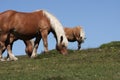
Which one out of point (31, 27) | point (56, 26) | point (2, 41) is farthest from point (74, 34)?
point (2, 41)

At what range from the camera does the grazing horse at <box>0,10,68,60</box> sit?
824 inches

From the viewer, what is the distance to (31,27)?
21547mm

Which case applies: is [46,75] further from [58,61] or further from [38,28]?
[38,28]

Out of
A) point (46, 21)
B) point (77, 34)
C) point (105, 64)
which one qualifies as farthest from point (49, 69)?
point (77, 34)

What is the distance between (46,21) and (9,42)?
2.05 meters

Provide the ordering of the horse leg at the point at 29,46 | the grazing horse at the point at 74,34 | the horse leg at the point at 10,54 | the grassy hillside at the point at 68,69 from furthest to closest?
the grazing horse at the point at 74,34, the horse leg at the point at 29,46, the horse leg at the point at 10,54, the grassy hillside at the point at 68,69

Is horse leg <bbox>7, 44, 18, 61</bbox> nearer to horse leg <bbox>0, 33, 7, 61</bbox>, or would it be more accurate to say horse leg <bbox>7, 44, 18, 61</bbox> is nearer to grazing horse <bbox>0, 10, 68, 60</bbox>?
grazing horse <bbox>0, 10, 68, 60</bbox>

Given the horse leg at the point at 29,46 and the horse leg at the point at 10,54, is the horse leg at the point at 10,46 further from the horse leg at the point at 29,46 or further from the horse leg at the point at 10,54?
the horse leg at the point at 29,46

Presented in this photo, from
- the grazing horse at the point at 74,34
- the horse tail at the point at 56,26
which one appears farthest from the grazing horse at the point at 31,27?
the grazing horse at the point at 74,34

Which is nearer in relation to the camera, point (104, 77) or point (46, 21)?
point (104, 77)

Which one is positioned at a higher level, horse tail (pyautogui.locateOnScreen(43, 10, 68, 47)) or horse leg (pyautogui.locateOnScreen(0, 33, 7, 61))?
horse tail (pyautogui.locateOnScreen(43, 10, 68, 47))

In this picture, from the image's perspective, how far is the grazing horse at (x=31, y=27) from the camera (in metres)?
20.9

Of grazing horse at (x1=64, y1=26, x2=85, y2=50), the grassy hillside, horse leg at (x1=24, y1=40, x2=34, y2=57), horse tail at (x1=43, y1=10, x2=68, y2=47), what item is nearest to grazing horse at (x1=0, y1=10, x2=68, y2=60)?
horse tail at (x1=43, y1=10, x2=68, y2=47)

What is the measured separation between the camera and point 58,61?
58.2 feet
